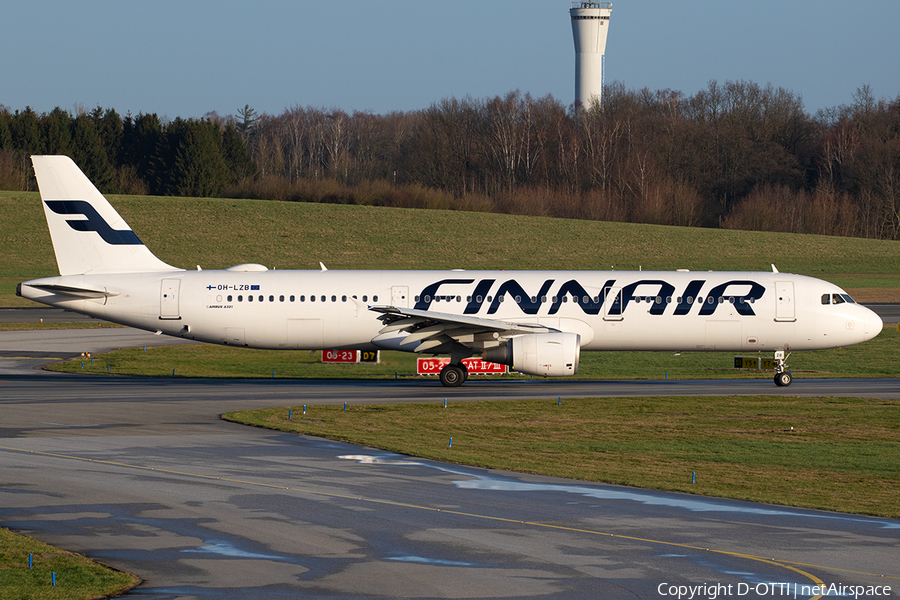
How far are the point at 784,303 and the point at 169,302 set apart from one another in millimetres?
22147

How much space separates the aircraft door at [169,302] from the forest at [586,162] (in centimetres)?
9109

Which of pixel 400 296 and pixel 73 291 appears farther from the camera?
pixel 400 296

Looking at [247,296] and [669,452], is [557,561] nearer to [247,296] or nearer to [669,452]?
[669,452]

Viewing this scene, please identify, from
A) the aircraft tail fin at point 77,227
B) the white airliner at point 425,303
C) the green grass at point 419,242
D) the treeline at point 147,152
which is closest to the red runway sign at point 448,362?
the white airliner at point 425,303

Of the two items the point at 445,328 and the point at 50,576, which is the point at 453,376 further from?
the point at 50,576

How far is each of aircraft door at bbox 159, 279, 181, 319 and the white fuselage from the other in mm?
36

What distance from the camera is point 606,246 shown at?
351ft

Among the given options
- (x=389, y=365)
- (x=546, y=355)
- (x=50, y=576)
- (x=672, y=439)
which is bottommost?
(x=50, y=576)

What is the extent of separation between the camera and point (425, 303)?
119 feet

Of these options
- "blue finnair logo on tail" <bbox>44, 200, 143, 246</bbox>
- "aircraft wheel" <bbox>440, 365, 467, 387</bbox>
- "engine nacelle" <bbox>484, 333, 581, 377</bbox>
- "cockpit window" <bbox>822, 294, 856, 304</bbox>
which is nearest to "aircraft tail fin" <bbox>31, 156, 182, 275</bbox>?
"blue finnair logo on tail" <bbox>44, 200, 143, 246</bbox>

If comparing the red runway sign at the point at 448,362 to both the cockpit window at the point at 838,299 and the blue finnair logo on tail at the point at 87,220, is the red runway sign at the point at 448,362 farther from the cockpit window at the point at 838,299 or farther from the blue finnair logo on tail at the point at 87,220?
the cockpit window at the point at 838,299

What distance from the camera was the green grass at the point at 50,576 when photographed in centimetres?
1227

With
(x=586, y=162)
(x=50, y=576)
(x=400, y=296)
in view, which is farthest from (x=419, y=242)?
(x=50, y=576)

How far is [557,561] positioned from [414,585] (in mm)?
2249
